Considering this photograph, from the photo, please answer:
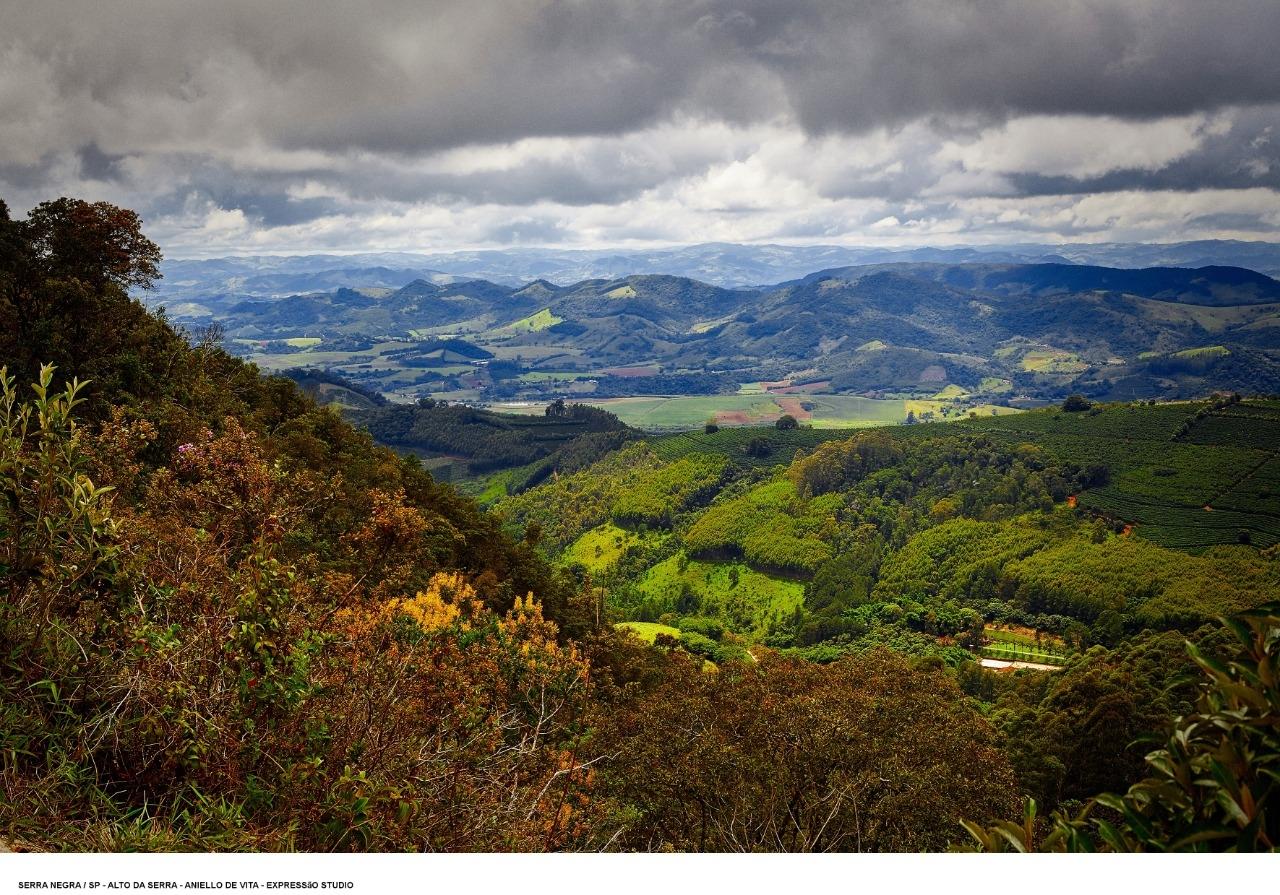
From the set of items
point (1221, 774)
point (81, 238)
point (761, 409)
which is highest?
point (81, 238)

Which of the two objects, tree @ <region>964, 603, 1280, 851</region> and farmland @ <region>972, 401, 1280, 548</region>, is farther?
farmland @ <region>972, 401, 1280, 548</region>

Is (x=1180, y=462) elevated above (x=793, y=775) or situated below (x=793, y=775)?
below

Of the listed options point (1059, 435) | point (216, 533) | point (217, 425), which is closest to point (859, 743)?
point (216, 533)

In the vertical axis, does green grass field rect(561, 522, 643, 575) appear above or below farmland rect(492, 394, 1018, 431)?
below

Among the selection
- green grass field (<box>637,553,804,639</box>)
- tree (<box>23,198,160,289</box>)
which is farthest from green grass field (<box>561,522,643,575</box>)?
tree (<box>23,198,160,289</box>)

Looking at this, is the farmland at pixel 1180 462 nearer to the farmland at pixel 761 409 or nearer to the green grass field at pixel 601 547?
the green grass field at pixel 601 547

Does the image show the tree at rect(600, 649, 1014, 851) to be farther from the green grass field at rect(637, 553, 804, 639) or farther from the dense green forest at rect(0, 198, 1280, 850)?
the green grass field at rect(637, 553, 804, 639)

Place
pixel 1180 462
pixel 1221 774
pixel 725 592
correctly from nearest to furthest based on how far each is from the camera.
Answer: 1. pixel 1221 774
2. pixel 725 592
3. pixel 1180 462

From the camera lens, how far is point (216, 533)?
13.6 feet

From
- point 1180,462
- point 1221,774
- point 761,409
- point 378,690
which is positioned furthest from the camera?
point 761,409

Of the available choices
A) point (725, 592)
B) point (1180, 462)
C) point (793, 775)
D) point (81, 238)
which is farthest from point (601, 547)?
point (793, 775)

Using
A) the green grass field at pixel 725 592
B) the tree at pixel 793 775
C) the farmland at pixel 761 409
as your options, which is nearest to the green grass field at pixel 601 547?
the green grass field at pixel 725 592

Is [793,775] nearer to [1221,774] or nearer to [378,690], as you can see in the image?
[378,690]

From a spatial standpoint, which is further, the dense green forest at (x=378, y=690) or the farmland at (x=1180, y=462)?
the farmland at (x=1180, y=462)
